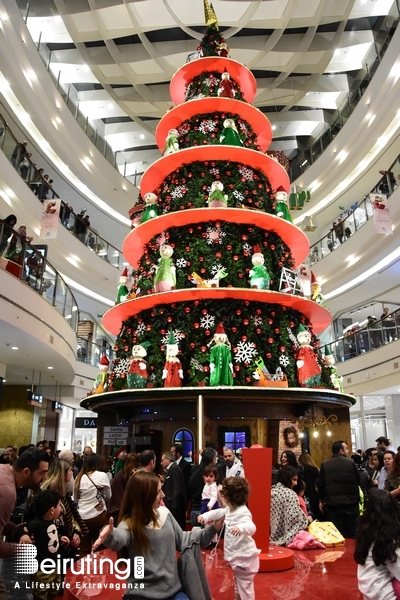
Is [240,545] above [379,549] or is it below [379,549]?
below

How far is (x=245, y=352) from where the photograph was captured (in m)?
7.98

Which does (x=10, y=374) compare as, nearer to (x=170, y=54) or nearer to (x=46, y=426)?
(x=46, y=426)

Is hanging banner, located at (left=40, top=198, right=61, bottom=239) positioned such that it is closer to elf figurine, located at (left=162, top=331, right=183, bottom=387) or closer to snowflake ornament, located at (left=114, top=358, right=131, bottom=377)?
snowflake ornament, located at (left=114, top=358, right=131, bottom=377)

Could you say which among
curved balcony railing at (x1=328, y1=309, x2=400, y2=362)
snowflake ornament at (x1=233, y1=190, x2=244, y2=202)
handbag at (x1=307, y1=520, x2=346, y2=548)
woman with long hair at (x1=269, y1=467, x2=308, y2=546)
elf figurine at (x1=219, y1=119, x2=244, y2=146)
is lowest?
handbag at (x1=307, y1=520, x2=346, y2=548)

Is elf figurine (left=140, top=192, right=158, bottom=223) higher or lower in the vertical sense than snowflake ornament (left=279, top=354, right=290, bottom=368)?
higher

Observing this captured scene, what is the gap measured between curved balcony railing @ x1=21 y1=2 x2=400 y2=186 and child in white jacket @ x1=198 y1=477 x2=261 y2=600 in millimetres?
18040

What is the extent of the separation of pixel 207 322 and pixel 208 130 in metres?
4.35

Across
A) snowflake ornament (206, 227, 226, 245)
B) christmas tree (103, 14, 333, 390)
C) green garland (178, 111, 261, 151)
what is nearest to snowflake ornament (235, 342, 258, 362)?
christmas tree (103, 14, 333, 390)

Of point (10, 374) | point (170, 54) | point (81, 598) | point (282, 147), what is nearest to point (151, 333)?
point (81, 598)

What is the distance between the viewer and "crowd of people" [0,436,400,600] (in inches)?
99.4

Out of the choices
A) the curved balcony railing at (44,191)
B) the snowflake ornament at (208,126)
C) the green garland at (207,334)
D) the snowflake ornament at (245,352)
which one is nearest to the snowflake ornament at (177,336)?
the green garland at (207,334)

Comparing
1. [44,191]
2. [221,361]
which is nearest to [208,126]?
[221,361]

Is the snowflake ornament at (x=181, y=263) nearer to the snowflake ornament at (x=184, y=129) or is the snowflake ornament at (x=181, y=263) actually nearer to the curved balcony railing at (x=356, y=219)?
the snowflake ornament at (x=184, y=129)

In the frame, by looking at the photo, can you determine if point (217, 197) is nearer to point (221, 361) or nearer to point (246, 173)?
point (246, 173)
